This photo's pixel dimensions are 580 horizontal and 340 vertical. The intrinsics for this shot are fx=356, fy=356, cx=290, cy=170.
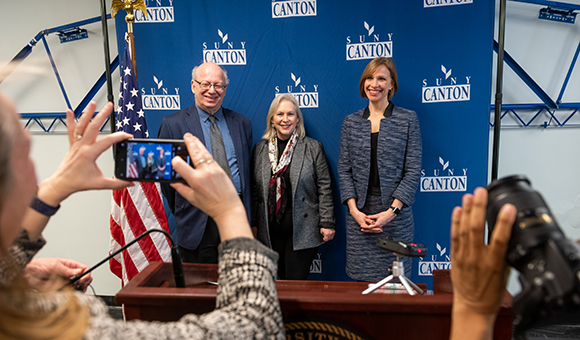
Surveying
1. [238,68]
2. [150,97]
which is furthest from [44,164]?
[238,68]

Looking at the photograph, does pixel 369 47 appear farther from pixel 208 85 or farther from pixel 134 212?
pixel 134 212

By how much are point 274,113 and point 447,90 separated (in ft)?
4.08

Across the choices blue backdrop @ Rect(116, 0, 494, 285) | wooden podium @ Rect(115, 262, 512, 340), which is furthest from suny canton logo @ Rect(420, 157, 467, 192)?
wooden podium @ Rect(115, 262, 512, 340)

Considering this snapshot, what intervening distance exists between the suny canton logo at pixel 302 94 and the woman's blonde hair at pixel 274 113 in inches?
5.5

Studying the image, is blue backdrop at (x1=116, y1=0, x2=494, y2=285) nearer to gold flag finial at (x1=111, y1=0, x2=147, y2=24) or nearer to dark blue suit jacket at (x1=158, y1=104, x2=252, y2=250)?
gold flag finial at (x1=111, y1=0, x2=147, y2=24)

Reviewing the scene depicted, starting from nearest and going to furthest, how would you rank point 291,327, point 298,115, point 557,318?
point 557,318, point 291,327, point 298,115

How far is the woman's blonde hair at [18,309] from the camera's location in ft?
1.58

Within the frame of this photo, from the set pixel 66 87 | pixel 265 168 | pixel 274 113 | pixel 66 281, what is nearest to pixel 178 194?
pixel 265 168

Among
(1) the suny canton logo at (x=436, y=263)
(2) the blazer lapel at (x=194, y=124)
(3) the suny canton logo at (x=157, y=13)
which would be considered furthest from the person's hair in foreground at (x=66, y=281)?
(1) the suny canton logo at (x=436, y=263)

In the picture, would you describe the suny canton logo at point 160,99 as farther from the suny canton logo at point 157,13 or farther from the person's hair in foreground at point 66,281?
the person's hair in foreground at point 66,281

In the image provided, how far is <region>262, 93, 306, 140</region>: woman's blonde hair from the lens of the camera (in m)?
2.49

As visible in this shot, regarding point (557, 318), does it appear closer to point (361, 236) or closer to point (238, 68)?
point (361, 236)

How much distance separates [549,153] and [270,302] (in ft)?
9.69

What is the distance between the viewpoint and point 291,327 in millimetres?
976
